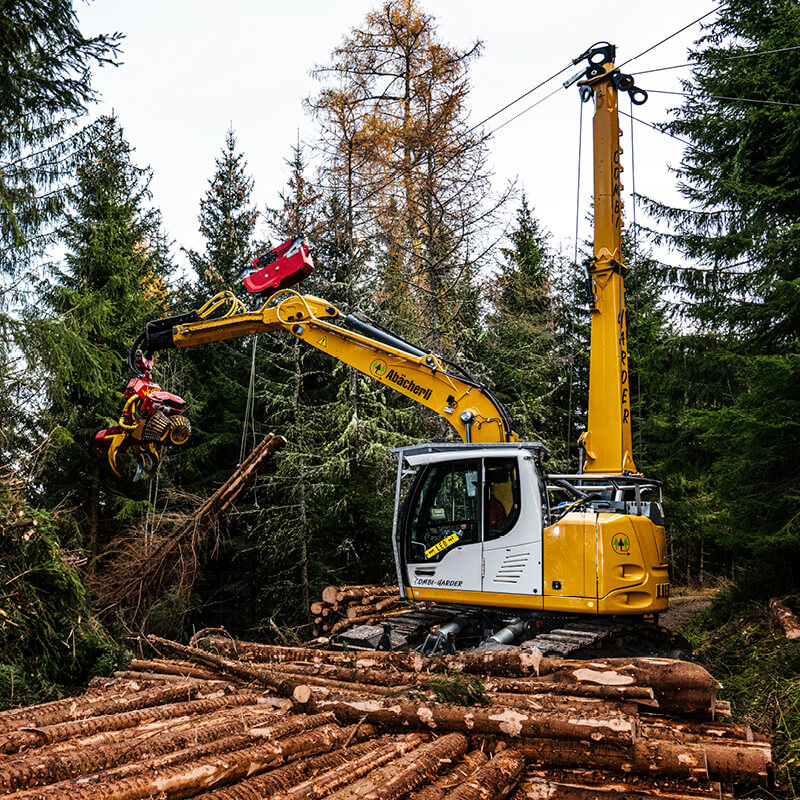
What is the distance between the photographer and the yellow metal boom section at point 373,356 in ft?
28.0

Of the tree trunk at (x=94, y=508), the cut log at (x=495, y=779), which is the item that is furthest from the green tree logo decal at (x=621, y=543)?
the tree trunk at (x=94, y=508)

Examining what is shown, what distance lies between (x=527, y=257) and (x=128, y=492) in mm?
15500

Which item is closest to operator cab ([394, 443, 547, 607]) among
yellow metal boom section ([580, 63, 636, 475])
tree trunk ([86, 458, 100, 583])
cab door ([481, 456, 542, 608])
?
cab door ([481, 456, 542, 608])

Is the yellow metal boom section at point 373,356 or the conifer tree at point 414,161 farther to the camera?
the conifer tree at point 414,161

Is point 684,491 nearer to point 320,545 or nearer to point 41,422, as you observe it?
point 320,545

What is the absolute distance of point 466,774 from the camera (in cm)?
369

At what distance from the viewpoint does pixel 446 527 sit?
7773 mm

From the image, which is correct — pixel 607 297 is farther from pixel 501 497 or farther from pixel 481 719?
pixel 481 719

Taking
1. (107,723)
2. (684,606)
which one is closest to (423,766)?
(107,723)

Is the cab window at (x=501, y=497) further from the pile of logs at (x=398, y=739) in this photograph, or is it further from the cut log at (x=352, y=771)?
the cut log at (x=352, y=771)

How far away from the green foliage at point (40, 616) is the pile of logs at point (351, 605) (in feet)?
10.5

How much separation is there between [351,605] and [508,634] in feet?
16.7

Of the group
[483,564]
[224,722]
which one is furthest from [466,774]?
[483,564]

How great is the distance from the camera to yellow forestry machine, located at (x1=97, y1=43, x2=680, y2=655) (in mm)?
7184
